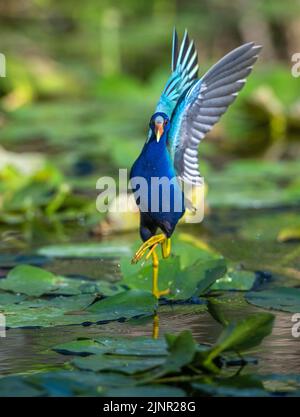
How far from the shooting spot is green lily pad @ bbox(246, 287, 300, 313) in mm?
2756

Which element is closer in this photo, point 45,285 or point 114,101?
point 45,285

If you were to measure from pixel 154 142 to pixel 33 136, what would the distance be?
3.46 metres

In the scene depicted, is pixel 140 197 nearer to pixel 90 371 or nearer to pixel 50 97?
pixel 90 371

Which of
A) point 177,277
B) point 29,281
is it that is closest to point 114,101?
point 29,281

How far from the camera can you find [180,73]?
2893mm

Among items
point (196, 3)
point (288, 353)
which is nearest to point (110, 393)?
point (288, 353)

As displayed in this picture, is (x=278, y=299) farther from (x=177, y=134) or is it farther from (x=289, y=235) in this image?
(x=289, y=235)

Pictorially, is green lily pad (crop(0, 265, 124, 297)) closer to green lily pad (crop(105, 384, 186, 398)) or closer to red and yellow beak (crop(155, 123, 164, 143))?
red and yellow beak (crop(155, 123, 164, 143))

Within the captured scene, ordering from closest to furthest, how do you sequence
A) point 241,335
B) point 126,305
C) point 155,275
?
1. point 241,335
2. point 126,305
3. point 155,275

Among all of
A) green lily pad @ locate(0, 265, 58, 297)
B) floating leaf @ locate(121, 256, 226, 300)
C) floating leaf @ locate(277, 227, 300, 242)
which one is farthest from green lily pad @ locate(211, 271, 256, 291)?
floating leaf @ locate(277, 227, 300, 242)

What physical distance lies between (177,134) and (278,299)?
19.5 inches

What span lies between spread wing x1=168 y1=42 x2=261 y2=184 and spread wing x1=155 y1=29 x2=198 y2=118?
0.04 metres

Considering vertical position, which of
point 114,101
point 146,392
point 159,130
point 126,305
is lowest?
point 146,392

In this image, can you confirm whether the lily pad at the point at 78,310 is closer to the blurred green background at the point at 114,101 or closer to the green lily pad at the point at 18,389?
the green lily pad at the point at 18,389
